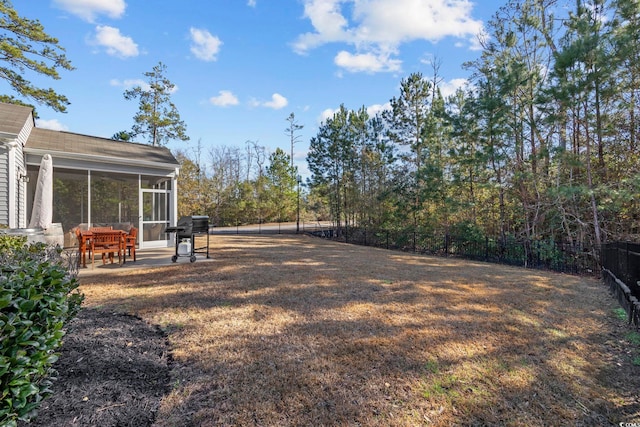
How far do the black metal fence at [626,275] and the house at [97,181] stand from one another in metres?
10.1

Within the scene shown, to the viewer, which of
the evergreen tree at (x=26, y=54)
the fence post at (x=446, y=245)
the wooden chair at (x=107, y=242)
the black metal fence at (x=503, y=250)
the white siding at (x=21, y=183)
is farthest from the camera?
the evergreen tree at (x=26, y=54)

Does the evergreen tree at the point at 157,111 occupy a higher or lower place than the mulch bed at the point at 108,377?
higher

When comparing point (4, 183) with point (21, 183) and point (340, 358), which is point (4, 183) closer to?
point (21, 183)

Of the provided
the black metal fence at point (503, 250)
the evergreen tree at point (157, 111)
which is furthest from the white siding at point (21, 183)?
the evergreen tree at point (157, 111)

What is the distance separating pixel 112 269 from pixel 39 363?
551 cm

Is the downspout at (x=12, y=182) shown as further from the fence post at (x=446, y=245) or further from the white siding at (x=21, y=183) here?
the fence post at (x=446, y=245)

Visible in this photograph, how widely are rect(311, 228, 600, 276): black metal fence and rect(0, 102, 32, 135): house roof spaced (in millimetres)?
11547

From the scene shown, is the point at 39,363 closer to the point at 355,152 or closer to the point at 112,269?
the point at 112,269

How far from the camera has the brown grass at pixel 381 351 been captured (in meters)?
2.04

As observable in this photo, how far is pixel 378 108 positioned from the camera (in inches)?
584

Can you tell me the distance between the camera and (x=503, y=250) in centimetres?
911

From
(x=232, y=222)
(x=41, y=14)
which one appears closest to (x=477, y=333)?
(x=41, y=14)

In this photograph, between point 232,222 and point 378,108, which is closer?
point 378,108

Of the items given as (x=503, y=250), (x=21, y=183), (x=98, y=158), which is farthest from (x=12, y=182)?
(x=503, y=250)
